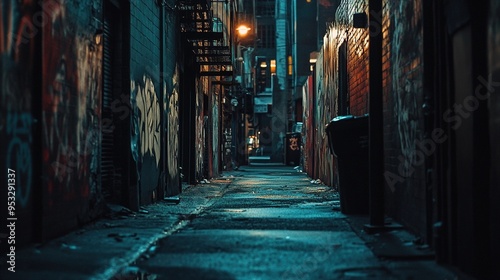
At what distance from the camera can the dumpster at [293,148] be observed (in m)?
39.5

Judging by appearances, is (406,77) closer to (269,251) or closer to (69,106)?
(269,251)

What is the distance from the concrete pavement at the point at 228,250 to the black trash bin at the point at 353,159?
1.27 feet

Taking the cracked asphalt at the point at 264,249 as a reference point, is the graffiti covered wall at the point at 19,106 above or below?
above

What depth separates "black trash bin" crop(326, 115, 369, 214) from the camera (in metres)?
9.69

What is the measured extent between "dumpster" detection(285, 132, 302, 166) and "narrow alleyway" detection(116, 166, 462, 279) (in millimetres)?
29601

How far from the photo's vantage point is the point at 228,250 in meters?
6.20

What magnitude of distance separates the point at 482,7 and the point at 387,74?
13.6 feet

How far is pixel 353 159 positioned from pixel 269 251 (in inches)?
158

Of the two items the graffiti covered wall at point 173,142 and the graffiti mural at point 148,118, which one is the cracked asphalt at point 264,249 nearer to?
the graffiti mural at point 148,118

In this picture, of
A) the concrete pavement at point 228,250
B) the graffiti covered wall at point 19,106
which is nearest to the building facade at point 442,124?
the concrete pavement at point 228,250

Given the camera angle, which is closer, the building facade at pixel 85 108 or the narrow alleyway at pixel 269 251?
the narrow alleyway at pixel 269 251

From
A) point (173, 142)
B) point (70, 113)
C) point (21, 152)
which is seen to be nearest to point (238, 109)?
point (173, 142)

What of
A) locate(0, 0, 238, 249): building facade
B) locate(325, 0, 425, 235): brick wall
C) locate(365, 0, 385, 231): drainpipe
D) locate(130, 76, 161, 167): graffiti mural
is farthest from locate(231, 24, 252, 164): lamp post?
locate(365, 0, 385, 231): drainpipe

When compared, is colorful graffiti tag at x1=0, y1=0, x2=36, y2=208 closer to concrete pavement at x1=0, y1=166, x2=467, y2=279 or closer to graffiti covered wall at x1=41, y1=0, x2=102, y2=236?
graffiti covered wall at x1=41, y1=0, x2=102, y2=236
